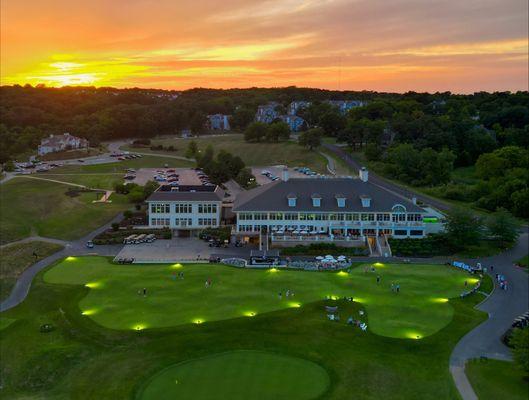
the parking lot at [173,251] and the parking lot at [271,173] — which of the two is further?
the parking lot at [271,173]

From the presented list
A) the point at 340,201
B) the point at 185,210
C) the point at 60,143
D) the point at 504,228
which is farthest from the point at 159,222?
the point at 60,143

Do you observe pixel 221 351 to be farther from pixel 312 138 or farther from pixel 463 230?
pixel 312 138

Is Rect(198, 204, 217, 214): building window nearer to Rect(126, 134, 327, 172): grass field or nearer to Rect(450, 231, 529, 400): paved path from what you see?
Rect(450, 231, 529, 400): paved path

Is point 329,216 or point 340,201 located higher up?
point 340,201

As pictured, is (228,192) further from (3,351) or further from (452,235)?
(3,351)

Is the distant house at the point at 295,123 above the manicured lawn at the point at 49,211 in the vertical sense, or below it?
above

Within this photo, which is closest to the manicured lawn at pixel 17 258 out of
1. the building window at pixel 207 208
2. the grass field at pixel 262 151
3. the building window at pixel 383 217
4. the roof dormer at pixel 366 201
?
the building window at pixel 207 208

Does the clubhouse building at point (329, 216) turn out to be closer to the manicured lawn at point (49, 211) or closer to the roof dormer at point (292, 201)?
the roof dormer at point (292, 201)
